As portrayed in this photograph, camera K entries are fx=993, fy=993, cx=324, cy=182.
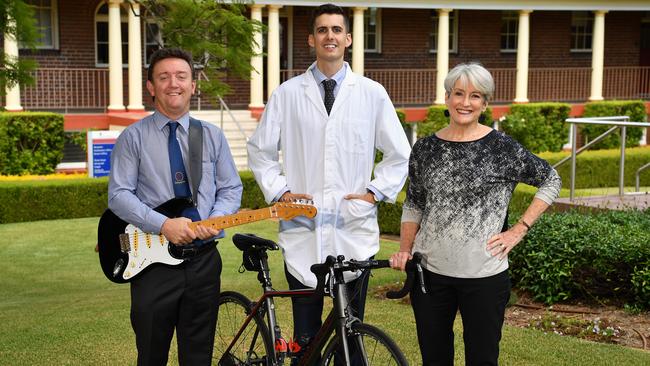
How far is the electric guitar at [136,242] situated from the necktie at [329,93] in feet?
2.32

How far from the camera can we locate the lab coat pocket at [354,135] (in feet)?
16.0

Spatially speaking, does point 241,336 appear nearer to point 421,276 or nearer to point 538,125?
point 421,276

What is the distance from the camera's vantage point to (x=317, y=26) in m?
4.81

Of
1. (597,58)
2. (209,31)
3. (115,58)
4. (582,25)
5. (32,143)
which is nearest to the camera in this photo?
(209,31)

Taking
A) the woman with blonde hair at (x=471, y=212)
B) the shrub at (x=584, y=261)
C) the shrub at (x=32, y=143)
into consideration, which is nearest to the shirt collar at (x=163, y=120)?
the woman with blonde hair at (x=471, y=212)

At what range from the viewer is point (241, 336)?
5.23 metres

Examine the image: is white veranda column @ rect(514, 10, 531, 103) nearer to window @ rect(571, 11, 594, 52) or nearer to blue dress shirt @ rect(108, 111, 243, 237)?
window @ rect(571, 11, 594, 52)

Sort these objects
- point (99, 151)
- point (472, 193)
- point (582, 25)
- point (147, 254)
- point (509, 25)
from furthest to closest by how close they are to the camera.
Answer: point (582, 25) → point (509, 25) → point (99, 151) → point (147, 254) → point (472, 193)

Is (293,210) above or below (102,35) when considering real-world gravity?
below

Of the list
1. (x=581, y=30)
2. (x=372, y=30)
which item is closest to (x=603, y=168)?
(x=372, y=30)

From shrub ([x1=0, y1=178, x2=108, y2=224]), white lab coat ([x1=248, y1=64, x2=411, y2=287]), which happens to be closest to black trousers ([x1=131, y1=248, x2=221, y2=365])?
white lab coat ([x1=248, y1=64, x2=411, y2=287])

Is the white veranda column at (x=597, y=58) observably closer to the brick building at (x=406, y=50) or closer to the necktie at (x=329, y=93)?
the brick building at (x=406, y=50)

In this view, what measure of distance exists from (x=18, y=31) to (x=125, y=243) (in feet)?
12.0

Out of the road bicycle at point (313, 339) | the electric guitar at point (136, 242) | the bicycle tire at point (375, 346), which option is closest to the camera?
the bicycle tire at point (375, 346)
